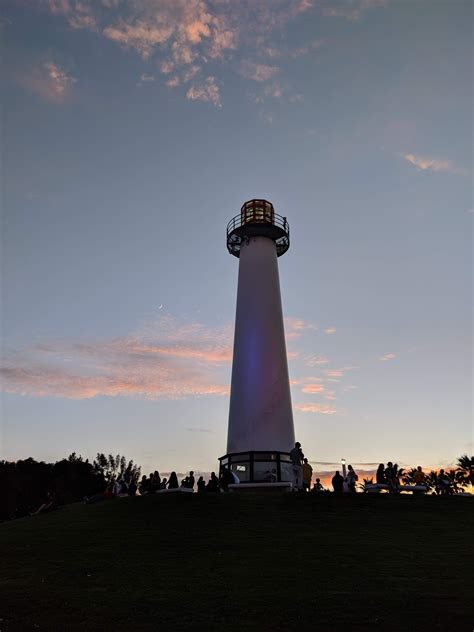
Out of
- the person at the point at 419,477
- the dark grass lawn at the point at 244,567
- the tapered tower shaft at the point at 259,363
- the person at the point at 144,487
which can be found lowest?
the dark grass lawn at the point at 244,567

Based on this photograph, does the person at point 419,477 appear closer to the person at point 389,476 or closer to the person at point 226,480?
the person at point 389,476

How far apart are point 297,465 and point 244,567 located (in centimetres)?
1355

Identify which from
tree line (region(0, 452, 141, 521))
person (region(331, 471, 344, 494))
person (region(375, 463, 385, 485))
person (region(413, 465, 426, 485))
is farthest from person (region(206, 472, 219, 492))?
tree line (region(0, 452, 141, 521))

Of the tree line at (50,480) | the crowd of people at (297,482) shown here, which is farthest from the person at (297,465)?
the tree line at (50,480)

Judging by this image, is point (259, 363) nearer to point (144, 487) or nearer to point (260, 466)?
point (260, 466)

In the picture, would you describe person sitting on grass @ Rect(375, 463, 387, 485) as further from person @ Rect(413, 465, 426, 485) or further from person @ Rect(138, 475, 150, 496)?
person @ Rect(138, 475, 150, 496)

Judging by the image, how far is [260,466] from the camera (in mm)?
30859

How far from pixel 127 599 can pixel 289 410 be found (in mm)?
23998

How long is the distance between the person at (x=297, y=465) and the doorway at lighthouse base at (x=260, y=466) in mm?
5085

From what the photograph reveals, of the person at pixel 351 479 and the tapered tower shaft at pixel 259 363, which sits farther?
the tapered tower shaft at pixel 259 363

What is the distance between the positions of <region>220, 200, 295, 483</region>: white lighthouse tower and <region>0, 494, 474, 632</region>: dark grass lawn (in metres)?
10.7

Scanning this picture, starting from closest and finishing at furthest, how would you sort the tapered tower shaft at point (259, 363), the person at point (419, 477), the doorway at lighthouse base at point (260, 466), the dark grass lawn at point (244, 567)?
1. the dark grass lawn at point (244, 567)
2. the person at point (419, 477)
3. the doorway at lighthouse base at point (260, 466)
4. the tapered tower shaft at point (259, 363)

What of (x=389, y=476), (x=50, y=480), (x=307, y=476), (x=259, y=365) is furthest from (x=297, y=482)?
(x=50, y=480)

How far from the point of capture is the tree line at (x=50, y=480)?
54409 mm
